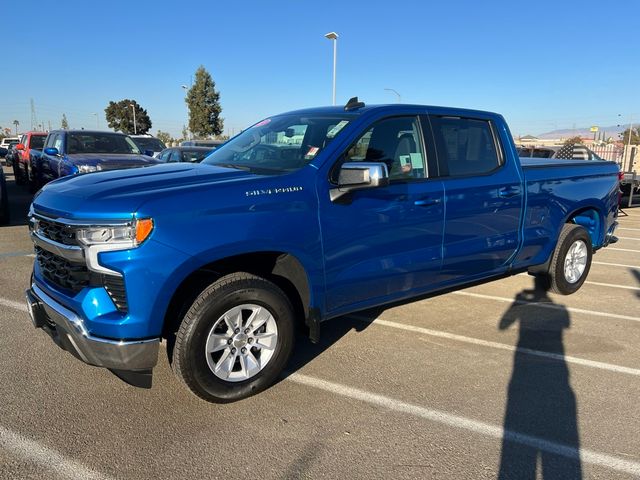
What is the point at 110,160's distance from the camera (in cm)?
885

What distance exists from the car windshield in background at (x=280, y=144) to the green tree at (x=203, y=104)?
152ft

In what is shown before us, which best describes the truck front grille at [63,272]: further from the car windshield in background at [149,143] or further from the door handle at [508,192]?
the car windshield in background at [149,143]

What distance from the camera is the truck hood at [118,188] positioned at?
2891 mm

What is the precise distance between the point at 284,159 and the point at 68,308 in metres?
1.79

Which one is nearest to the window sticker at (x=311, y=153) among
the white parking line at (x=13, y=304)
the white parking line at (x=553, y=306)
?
the white parking line at (x=553, y=306)

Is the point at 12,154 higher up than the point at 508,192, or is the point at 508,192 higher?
the point at 12,154

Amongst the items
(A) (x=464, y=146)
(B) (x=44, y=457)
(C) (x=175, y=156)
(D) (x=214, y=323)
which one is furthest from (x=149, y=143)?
(B) (x=44, y=457)

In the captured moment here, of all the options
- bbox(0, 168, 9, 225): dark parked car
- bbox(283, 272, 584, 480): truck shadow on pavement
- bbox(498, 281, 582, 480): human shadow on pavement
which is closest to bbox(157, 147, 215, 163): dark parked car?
bbox(0, 168, 9, 225): dark parked car

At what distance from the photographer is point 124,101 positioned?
73000 mm

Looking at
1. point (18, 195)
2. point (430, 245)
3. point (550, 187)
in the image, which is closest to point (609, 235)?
point (550, 187)

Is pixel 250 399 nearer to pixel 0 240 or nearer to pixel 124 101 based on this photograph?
pixel 0 240

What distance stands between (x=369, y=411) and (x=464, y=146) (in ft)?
8.39

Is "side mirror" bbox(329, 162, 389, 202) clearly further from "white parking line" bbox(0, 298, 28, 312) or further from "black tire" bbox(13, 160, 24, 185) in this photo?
"black tire" bbox(13, 160, 24, 185)

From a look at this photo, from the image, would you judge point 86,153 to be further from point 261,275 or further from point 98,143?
point 261,275
